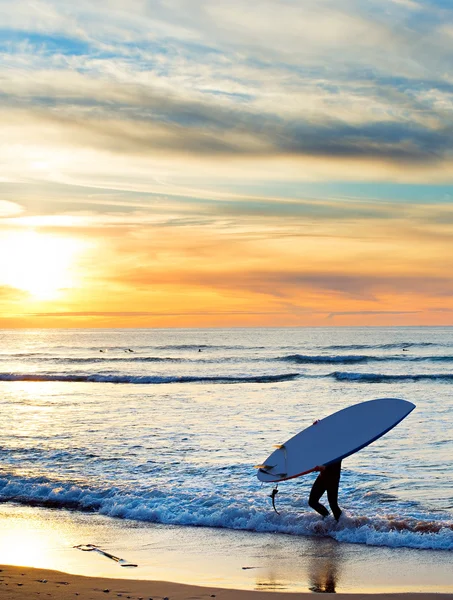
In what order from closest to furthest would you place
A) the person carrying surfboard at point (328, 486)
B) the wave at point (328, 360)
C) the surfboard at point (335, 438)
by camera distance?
the person carrying surfboard at point (328, 486) < the surfboard at point (335, 438) < the wave at point (328, 360)

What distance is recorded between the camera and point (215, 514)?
1105cm

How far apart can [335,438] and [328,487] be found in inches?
30.4

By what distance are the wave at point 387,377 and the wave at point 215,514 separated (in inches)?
1157

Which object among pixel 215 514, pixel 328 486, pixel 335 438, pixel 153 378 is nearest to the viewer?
pixel 328 486

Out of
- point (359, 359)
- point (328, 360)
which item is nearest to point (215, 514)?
point (359, 359)

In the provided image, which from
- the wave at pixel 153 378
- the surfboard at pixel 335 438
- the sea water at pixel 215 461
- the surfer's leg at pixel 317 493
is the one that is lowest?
the wave at pixel 153 378

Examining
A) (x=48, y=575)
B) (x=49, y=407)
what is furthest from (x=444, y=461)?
(x=49, y=407)

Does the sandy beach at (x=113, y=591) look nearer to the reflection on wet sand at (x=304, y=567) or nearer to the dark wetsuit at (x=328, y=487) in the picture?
the reflection on wet sand at (x=304, y=567)

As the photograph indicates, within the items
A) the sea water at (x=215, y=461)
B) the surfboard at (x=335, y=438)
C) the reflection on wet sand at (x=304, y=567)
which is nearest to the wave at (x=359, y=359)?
the sea water at (x=215, y=461)

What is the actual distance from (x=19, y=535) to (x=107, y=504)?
2137 mm

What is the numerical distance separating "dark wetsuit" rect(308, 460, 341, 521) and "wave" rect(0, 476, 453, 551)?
23cm

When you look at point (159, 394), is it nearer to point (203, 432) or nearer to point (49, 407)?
point (49, 407)

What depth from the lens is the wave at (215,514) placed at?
967 centimetres

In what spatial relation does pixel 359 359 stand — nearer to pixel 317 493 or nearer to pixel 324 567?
pixel 317 493
